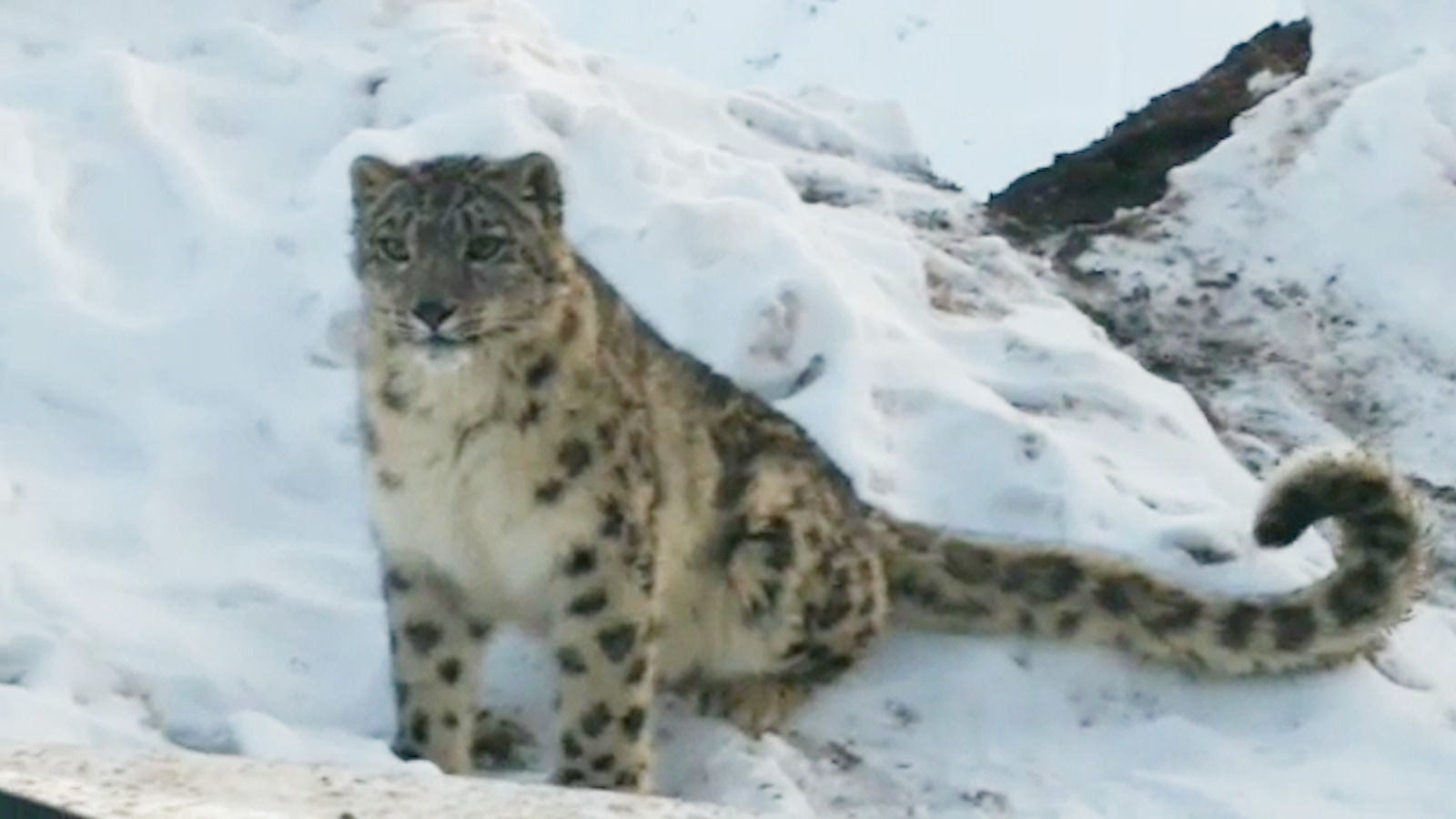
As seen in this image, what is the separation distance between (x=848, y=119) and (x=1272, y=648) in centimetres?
313

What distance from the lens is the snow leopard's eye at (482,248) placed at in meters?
5.20

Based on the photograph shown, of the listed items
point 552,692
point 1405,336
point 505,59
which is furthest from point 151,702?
point 1405,336

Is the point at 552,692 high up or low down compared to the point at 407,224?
down

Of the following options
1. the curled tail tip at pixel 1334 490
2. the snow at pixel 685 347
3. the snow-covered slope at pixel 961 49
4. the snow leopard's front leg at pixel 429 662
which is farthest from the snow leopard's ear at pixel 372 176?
the snow-covered slope at pixel 961 49

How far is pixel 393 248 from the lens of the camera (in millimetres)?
5227

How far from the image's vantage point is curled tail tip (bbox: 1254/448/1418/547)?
586 centimetres

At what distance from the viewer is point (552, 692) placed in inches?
226

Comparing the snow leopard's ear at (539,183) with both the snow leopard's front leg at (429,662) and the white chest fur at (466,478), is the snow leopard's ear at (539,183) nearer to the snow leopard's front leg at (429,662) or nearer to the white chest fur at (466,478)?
the white chest fur at (466,478)

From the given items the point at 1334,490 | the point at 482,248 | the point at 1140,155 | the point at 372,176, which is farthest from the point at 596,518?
the point at 1140,155

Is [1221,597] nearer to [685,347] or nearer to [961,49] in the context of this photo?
[685,347]

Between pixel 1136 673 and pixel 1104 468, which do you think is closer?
pixel 1136 673

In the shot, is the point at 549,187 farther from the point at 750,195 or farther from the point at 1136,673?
the point at 750,195

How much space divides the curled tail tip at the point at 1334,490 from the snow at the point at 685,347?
1.12 ft

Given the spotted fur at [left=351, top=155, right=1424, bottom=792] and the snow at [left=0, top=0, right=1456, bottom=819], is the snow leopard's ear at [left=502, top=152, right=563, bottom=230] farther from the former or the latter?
the snow at [left=0, top=0, right=1456, bottom=819]
